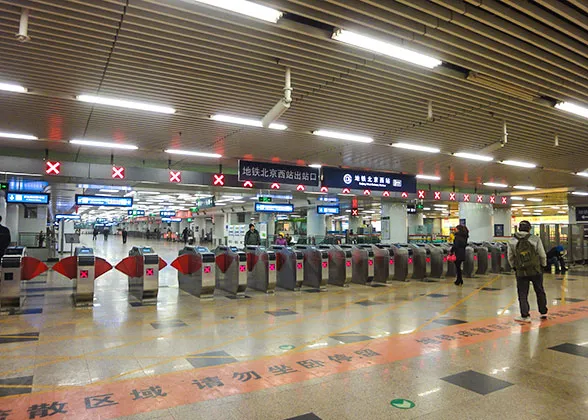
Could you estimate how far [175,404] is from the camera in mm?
3385

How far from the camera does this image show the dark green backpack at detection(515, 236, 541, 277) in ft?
20.9

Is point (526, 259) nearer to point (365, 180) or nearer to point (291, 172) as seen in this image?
point (365, 180)

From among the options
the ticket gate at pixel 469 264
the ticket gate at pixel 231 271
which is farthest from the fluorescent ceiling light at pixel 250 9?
the ticket gate at pixel 469 264

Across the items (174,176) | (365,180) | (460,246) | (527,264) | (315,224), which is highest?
(174,176)

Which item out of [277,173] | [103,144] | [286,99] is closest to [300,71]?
[286,99]

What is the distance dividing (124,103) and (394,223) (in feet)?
52.5

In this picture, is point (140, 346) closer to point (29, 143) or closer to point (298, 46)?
point (298, 46)

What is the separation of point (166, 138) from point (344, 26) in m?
5.99

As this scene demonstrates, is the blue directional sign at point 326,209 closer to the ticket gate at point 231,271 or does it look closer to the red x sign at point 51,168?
the ticket gate at point 231,271

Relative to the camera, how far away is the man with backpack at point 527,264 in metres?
6.38

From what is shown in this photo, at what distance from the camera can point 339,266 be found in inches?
430

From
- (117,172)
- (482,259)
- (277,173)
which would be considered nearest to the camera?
(117,172)

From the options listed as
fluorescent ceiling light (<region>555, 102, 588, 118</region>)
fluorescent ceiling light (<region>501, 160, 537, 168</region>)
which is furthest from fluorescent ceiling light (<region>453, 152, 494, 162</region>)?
fluorescent ceiling light (<region>555, 102, 588, 118</region>)

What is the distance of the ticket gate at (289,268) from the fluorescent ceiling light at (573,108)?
6.02 meters
